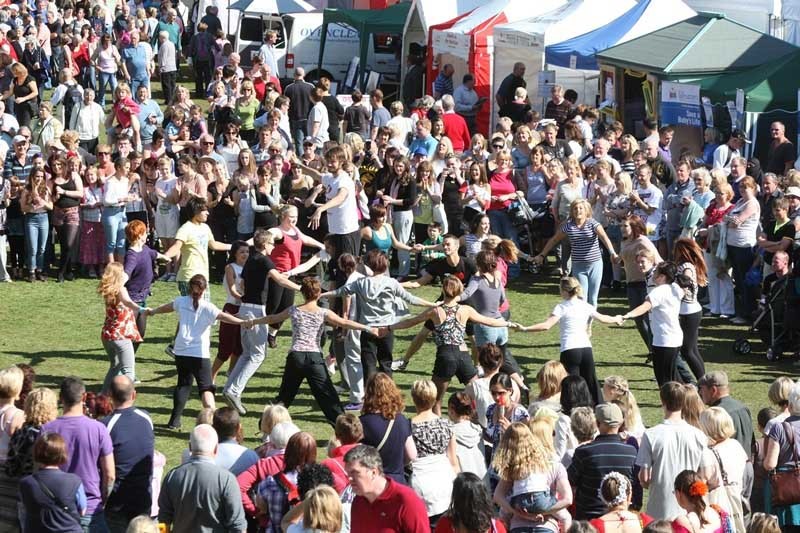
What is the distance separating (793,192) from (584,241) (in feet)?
7.59

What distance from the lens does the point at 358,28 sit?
27.5 metres

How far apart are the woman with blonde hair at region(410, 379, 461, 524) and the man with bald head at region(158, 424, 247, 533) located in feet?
3.72

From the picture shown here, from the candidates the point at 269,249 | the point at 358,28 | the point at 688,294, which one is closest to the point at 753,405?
the point at 688,294

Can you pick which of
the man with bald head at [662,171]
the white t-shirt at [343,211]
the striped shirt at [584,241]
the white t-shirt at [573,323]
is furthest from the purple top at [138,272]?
the man with bald head at [662,171]

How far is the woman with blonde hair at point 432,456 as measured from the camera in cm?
796

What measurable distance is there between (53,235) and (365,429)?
958cm

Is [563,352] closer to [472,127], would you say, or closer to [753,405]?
[753,405]

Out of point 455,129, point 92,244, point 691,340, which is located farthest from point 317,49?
point 691,340

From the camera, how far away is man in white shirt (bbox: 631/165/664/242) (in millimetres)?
15078

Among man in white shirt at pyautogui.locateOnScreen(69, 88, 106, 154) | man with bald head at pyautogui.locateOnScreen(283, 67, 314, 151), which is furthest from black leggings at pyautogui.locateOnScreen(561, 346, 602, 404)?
man with bald head at pyautogui.locateOnScreen(283, 67, 314, 151)

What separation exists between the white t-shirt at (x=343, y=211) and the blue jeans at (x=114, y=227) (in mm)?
2630

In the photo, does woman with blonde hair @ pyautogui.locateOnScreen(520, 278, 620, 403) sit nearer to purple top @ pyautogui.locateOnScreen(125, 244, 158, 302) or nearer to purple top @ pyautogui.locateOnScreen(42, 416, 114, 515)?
purple top @ pyautogui.locateOnScreen(125, 244, 158, 302)

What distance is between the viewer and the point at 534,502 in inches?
286

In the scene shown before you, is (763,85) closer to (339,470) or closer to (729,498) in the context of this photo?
(729,498)
